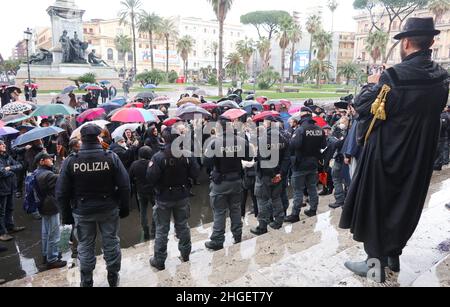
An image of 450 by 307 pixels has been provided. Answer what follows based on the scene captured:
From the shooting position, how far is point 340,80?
85.9 meters

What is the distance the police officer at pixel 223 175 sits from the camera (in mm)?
5203

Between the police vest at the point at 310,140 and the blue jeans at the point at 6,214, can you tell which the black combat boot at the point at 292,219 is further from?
the blue jeans at the point at 6,214

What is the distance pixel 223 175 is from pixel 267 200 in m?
1.13

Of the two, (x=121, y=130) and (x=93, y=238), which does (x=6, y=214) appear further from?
(x=93, y=238)

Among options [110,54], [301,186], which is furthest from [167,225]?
[110,54]

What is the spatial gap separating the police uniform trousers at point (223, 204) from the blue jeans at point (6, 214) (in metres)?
3.64

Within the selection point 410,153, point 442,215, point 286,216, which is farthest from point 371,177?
point 286,216

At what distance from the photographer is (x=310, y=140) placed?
6250 mm

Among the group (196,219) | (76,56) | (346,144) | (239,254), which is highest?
(76,56)

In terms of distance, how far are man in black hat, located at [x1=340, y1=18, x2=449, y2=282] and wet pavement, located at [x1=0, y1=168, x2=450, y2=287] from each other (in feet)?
1.50

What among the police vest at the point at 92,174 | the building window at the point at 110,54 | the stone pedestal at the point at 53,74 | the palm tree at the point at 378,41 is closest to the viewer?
the police vest at the point at 92,174

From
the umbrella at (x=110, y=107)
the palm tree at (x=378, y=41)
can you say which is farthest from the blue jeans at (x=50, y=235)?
the palm tree at (x=378, y=41)
